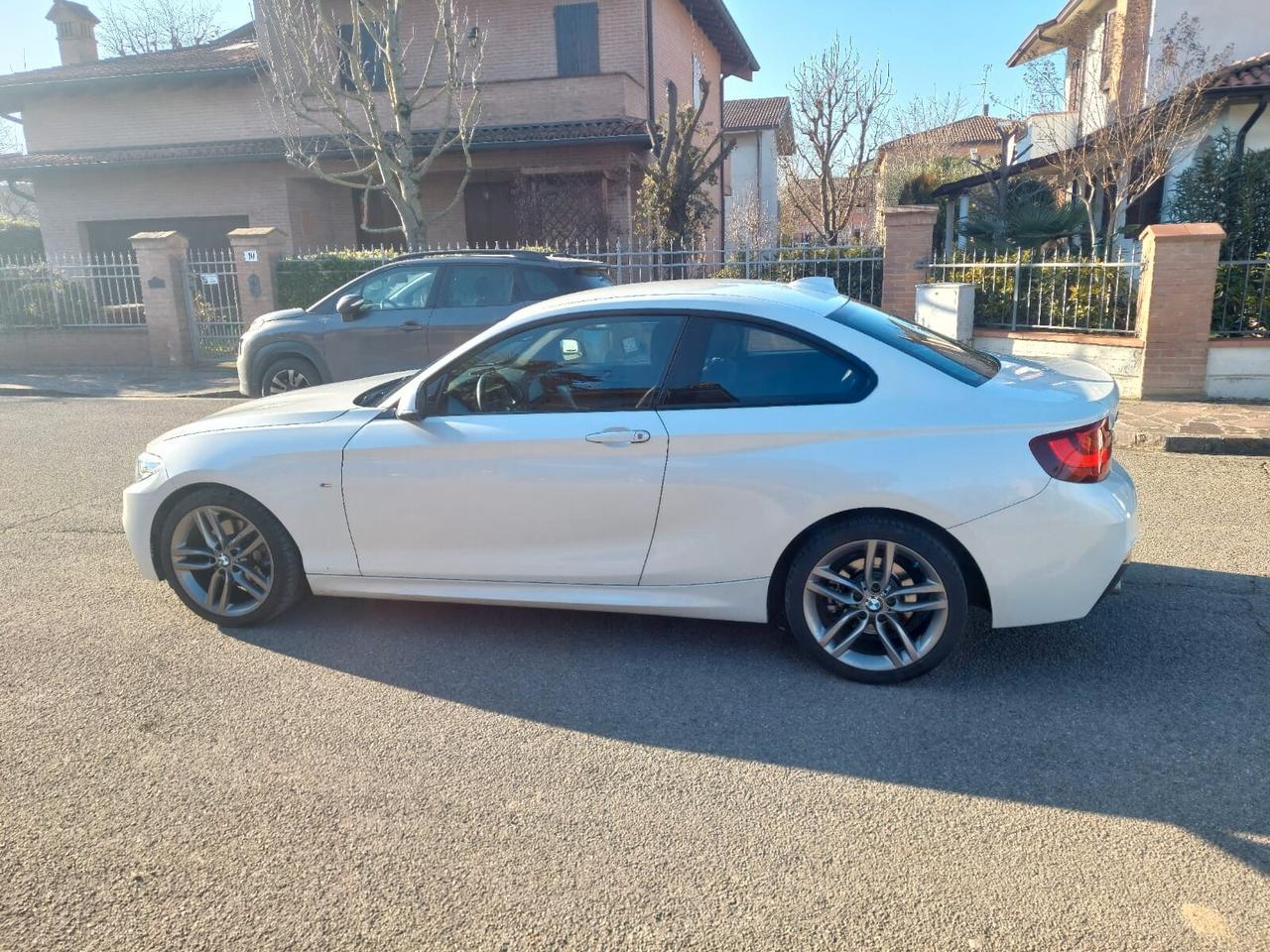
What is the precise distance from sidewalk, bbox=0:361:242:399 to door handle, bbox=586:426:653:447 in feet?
32.5

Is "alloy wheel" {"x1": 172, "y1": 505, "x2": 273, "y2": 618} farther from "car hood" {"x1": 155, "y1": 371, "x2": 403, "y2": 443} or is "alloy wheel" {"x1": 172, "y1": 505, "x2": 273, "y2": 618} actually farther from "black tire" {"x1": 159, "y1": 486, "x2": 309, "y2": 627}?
"car hood" {"x1": 155, "y1": 371, "x2": 403, "y2": 443}

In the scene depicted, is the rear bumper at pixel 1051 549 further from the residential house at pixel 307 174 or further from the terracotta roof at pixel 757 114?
the terracotta roof at pixel 757 114

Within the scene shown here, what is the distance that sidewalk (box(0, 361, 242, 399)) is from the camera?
13.1m

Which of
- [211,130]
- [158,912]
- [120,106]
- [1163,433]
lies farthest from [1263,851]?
[120,106]

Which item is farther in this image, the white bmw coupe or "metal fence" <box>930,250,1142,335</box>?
"metal fence" <box>930,250,1142,335</box>

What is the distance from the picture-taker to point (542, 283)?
9.80 meters

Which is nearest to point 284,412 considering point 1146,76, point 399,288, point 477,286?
point 477,286

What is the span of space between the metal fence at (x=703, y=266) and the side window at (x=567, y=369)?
8448mm

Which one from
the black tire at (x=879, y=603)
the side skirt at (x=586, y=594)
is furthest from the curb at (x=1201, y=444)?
the side skirt at (x=586, y=594)

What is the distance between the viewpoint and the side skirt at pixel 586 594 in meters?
4.06

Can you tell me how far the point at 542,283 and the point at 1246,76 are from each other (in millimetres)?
12329

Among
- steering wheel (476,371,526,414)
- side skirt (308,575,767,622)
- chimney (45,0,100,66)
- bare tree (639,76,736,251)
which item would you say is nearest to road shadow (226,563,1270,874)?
side skirt (308,575,767,622)

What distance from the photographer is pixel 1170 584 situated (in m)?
5.03

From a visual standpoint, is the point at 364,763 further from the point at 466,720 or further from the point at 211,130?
the point at 211,130
